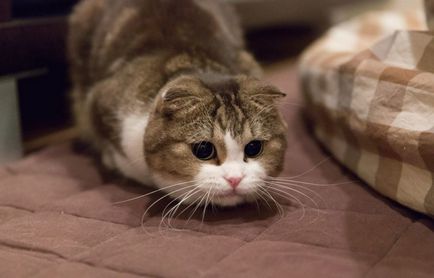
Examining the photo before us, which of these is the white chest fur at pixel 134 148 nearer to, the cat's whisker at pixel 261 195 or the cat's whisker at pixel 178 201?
the cat's whisker at pixel 178 201

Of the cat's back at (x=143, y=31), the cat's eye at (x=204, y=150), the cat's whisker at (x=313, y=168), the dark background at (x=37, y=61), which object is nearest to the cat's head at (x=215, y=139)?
the cat's eye at (x=204, y=150)

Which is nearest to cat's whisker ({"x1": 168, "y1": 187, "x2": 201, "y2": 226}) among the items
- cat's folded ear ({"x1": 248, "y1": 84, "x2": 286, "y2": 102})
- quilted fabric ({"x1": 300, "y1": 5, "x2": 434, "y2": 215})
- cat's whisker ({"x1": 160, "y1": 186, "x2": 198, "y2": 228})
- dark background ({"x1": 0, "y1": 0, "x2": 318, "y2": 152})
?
cat's whisker ({"x1": 160, "y1": 186, "x2": 198, "y2": 228})

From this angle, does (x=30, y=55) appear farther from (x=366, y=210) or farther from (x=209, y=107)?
(x=366, y=210)

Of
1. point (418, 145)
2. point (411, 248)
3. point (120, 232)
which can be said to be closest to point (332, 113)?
point (418, 145)

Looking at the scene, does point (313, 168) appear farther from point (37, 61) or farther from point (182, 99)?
point (37, 61)

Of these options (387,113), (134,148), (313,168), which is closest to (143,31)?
(134,148)

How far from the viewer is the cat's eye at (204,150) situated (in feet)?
3.85

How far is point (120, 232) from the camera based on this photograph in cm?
115

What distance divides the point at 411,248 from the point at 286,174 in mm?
507

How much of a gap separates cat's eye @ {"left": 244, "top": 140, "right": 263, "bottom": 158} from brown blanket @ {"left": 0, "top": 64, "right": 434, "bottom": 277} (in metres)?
0.14

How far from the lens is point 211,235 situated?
1122 mm

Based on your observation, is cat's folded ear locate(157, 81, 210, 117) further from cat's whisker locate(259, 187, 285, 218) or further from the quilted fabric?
the quilted fabric

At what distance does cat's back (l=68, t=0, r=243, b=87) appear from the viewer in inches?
61.2

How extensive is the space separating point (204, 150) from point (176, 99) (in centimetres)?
13
